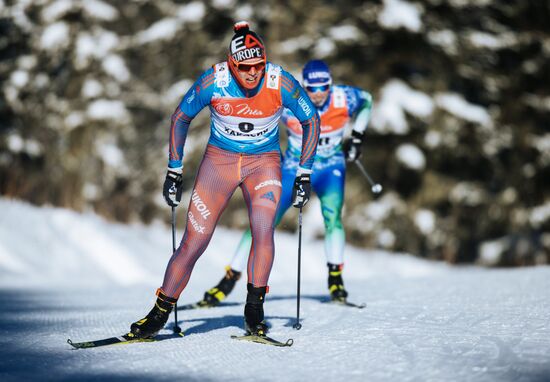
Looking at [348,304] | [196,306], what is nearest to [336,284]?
[348,304]

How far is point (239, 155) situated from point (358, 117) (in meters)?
2.36

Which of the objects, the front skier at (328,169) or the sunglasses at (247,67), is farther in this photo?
the front skier at (328,169)

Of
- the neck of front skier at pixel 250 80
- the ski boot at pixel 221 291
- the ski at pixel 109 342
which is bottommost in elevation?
the ski at pixel 109 342

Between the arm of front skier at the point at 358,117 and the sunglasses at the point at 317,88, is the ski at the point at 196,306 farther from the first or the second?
the sunglasses at the point at 317,88

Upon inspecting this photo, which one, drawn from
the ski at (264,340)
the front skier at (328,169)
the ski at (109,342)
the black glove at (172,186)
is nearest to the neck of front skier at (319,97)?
the front skier at (328,169)

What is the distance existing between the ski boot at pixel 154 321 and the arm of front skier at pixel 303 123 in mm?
1197

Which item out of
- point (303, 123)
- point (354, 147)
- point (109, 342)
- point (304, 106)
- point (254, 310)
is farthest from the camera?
point (354, 147)

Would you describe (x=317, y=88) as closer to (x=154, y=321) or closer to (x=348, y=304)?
(x=348, y=304)

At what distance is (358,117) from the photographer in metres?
6.61

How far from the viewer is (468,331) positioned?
462cm

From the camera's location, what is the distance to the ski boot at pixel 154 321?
14.1 ft

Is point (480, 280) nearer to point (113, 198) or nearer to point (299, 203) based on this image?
point (299, 203)

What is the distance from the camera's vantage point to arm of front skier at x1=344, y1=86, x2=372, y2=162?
21.5 feet

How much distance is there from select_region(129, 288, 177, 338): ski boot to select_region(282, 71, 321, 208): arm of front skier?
3.93ft
